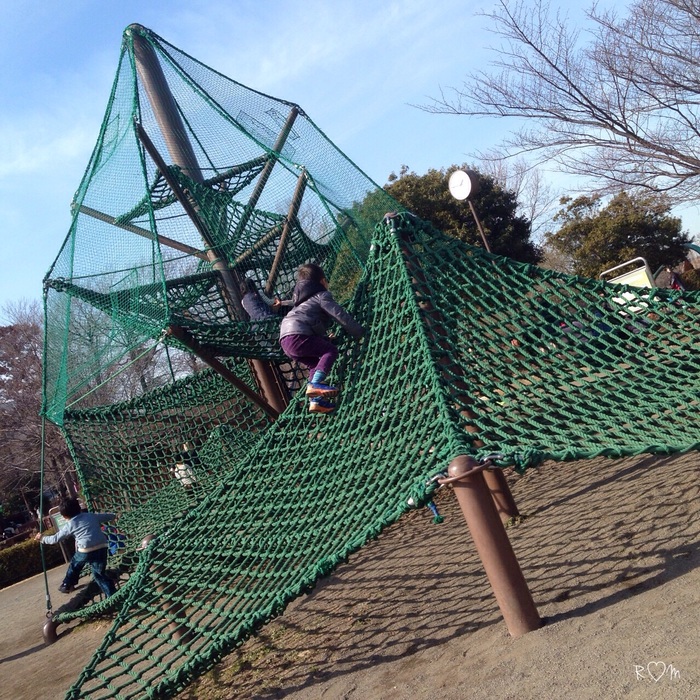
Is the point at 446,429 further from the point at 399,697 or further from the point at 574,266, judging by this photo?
the point at 574,266

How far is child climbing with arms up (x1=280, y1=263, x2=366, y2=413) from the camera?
358cm

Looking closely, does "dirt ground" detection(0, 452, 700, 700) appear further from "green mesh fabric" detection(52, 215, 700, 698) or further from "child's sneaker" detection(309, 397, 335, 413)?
"child's sneaker" detection(309, 397, 335, 413)

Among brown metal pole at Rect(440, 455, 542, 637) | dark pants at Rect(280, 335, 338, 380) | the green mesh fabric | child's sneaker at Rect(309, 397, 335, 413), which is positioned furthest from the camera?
dark pants at Rect(280, 335, 338, 380)

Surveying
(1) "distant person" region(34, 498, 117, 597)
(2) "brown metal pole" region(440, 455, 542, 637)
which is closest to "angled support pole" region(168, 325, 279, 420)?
(1) "distant person" region(34, 498, 117, 597)

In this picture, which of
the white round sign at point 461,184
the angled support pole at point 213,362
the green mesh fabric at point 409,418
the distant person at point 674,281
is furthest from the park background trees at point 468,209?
the green mesh fabric at point 409,418

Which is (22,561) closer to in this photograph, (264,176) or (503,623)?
(264,176)

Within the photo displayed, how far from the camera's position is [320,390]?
3564 mm

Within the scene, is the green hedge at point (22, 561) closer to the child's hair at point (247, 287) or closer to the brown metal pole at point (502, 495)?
the child's hair at point (247, 287)

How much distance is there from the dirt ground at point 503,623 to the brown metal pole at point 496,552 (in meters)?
0.09

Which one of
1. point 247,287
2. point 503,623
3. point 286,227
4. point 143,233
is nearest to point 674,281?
point 286,227

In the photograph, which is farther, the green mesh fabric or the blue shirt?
the blue shirt

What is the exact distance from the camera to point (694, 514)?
Answer: 12.1 ft

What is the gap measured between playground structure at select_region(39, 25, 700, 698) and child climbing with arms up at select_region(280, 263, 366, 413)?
10 cm

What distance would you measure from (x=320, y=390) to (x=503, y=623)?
4.47 feet
